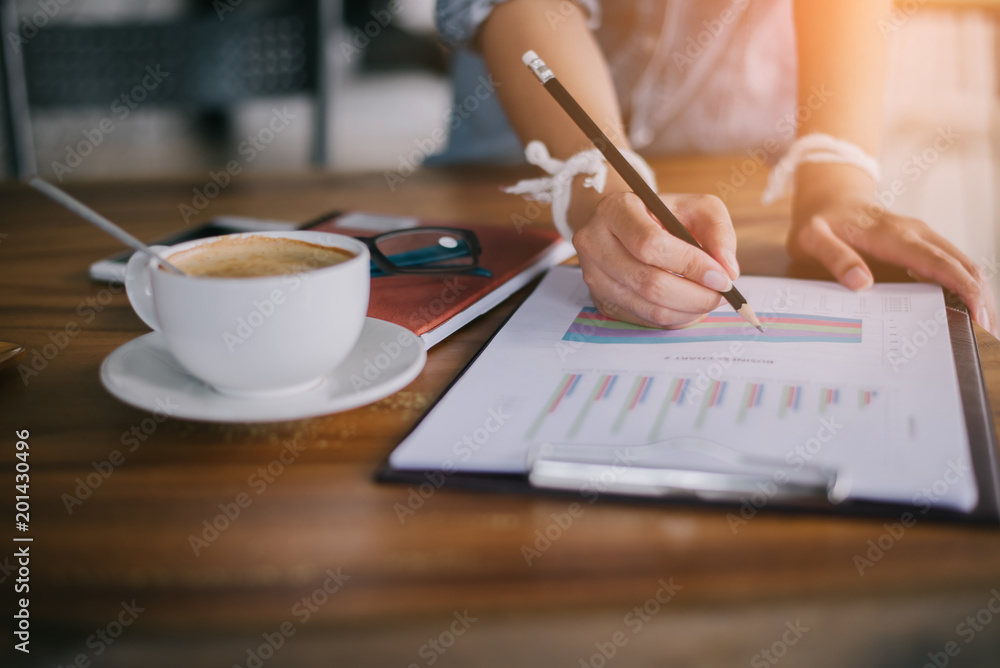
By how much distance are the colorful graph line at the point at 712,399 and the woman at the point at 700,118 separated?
0.11 metres

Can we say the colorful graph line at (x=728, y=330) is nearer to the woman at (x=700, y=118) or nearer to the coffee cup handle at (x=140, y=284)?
the woman at (x=700, y=118)

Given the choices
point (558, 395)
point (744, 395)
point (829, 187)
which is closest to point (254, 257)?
point (558, 395)

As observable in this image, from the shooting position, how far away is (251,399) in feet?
1.68

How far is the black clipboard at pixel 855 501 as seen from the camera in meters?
0.40

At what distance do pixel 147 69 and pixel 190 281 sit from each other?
129cm

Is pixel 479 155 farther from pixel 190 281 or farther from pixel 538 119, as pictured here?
pixel 190 281

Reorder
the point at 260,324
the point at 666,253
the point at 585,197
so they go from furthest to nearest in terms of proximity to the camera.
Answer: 1. the point at 585,197
2. the point at 666,253
3. the point at 260,324

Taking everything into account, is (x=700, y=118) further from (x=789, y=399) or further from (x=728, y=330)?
(x=789, y=399)

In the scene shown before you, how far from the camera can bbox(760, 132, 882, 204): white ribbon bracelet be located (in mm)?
951

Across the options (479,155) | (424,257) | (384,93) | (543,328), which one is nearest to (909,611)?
(543,328)

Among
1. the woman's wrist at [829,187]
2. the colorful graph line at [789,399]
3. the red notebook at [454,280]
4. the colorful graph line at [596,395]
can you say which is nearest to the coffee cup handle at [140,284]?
the red notebook at [454,280]

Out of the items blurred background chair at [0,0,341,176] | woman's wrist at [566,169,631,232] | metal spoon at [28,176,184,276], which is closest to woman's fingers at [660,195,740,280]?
woman's wrist at [566,169,631,232]

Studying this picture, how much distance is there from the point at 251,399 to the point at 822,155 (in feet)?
2.46

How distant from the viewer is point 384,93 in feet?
21.0
